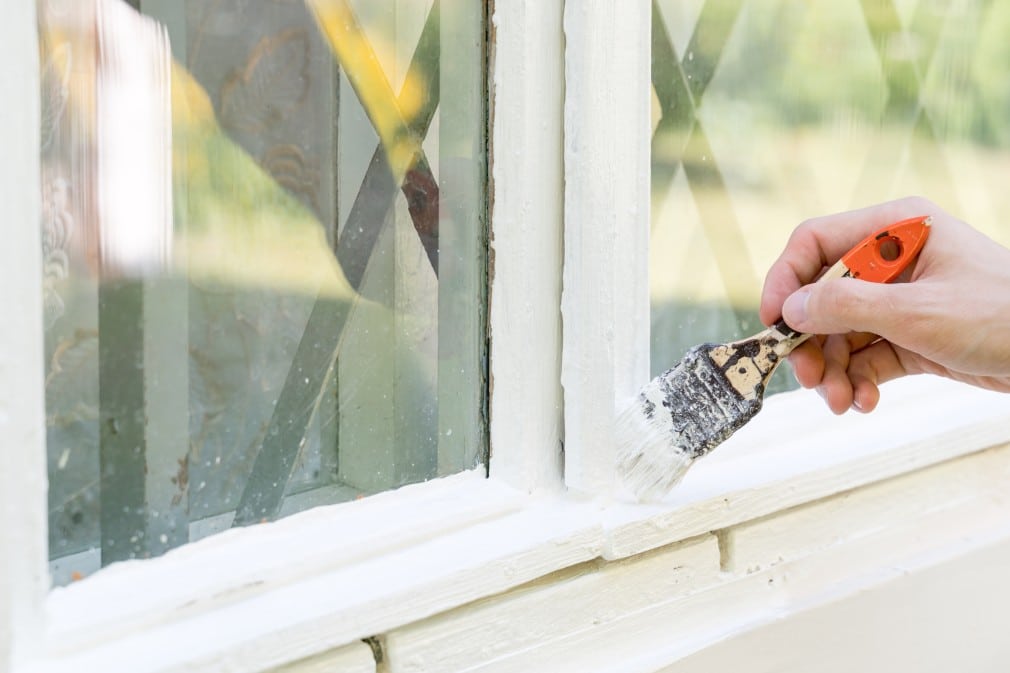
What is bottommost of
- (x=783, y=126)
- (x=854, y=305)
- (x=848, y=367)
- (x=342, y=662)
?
(x=342, y=662)

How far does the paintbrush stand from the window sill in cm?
5

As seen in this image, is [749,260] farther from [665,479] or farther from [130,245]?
[130,245]

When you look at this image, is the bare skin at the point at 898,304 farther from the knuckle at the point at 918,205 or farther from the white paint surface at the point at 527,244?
the white paint surface at the point at 527,244

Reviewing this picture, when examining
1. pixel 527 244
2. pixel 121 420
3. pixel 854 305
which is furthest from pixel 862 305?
pixel 121 420

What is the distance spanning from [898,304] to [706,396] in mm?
179

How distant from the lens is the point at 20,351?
0.59 m

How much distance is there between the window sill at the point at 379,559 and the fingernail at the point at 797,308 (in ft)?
0.60

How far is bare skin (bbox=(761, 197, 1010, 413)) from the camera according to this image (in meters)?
0.85

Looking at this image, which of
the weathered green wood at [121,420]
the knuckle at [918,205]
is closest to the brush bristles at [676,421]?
the knuckle at [918,205]

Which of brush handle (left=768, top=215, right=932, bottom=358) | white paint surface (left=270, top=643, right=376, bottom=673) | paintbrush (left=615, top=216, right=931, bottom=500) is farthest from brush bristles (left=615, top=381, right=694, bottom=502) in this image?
white paint surface (left=270, top=643, right=376, bottom=673)

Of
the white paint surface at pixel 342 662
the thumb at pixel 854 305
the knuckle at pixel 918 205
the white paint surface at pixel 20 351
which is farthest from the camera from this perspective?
the knuckle at pixel 918 205

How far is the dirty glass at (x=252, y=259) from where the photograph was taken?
0.65m

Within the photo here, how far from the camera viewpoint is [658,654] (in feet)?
2.97

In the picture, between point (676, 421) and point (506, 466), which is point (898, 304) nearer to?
point (676, 421)
